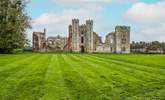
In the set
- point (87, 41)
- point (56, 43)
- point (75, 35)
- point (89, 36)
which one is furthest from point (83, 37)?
point (56, 43)

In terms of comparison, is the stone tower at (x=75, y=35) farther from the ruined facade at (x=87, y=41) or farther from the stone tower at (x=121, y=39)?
the stone tower at (x=121, y=39)

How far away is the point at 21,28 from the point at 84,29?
8355 cm

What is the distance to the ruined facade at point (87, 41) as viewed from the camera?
132 metres

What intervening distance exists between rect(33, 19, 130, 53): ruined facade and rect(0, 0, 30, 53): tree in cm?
7731

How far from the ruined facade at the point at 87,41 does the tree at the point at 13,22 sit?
254 feet

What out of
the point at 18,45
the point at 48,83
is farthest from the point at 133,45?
the point at 48,83

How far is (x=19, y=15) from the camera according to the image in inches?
1969

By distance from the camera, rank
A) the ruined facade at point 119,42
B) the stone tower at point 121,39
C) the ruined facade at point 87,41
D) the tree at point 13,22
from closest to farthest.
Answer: the tree at point 13,22, the ruined facade at point 87,41, the ruined facade at point 119,42, the stone tower at point 121,39

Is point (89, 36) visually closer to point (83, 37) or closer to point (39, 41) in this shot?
point (83, 37)

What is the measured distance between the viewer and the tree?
46781mm

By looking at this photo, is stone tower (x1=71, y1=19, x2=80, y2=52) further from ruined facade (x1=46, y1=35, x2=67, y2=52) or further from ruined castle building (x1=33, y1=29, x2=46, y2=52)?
ruined castle building (x1=33, y1=29, x2=46, y2=52)

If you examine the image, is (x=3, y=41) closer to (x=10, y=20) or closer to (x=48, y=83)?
(x=10, y=20)

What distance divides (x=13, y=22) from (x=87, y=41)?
83.6 metres

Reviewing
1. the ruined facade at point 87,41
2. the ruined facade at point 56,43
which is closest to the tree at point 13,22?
the ruined facade at point 87,41
